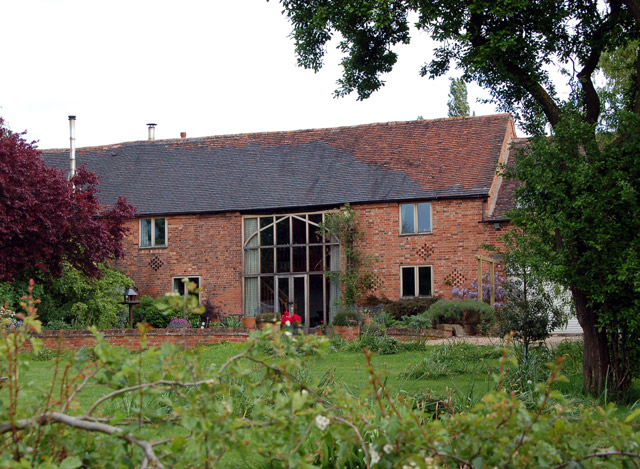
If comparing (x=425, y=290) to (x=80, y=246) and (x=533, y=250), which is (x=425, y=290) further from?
(x=533, y=250)

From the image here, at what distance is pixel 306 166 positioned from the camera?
1072 inches

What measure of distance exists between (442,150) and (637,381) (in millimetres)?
16658

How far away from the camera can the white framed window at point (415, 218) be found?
966 inches

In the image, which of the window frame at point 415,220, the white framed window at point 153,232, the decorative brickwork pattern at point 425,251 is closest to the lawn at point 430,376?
the decorative brickwork pattern at point 425,251

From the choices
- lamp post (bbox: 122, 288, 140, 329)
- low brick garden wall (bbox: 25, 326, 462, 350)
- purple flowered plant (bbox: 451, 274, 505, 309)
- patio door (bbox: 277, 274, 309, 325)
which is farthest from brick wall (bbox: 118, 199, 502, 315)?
low brick garden wall (bbox: 25, 326, 462, 350)

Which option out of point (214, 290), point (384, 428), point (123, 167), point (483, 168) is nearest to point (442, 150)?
point (483, 168)

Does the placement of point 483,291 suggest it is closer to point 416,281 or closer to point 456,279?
point 456,279

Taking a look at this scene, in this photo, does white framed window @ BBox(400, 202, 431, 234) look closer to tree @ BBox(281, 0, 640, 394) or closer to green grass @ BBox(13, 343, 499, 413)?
green grass @ BBox(13, 343, 499, 413)

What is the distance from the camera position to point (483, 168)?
24.7 metres

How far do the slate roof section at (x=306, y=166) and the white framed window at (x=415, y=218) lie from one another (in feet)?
1.43

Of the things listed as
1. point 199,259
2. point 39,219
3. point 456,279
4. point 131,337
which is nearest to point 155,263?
point 199,259

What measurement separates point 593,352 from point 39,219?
14.0 m

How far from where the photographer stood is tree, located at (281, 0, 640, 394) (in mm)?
8539

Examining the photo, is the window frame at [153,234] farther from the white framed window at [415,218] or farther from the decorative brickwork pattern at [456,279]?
the decorative brickwork pattern at [456,279]
